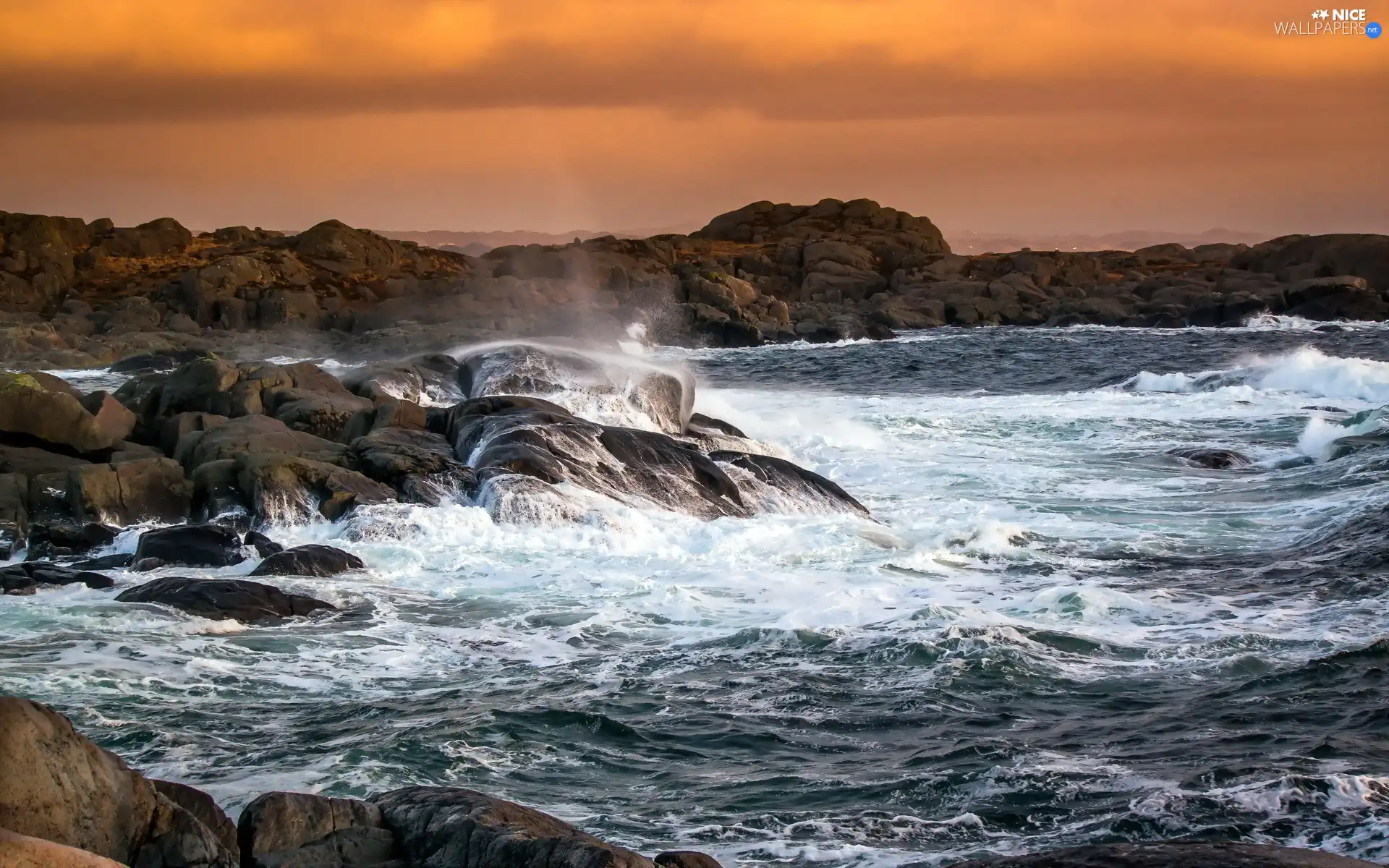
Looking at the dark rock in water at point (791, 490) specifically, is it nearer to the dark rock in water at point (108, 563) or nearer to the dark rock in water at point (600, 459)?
the dark rock in water at point (600, 459)

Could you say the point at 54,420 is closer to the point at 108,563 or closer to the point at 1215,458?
the point at 108,563

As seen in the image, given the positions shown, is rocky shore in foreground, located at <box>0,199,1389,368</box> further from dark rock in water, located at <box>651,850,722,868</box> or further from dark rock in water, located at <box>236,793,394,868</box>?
dark rock in water, located at <box>651,850,722,868</box>

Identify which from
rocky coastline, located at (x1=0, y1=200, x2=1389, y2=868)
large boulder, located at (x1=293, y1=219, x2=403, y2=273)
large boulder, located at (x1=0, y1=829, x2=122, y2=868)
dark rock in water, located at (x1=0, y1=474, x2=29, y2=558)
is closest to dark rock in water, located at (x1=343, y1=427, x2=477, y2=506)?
rocky coastline, located at (x1=0, y1=200, x2=1389, y2=868)

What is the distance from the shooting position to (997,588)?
16.8m

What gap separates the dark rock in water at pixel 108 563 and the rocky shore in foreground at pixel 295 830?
10.3 metres

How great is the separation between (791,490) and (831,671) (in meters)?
9.01

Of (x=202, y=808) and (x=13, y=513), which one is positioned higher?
(x=13, y=513)

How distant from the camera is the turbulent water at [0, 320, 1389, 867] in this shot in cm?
987

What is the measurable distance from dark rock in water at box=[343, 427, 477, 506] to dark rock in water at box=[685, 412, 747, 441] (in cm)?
721

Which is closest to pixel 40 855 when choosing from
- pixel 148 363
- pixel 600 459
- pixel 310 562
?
pixel 310 562

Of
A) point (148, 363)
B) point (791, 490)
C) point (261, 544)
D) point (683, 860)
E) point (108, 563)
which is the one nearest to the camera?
point (683, 860)

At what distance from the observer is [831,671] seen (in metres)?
13.5

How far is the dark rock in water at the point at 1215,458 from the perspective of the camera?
88.2 ft

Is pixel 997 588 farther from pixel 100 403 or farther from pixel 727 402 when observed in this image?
pixel 727 402
